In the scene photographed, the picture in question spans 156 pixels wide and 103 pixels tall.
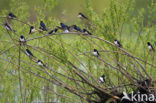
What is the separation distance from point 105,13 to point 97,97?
6.66 feet

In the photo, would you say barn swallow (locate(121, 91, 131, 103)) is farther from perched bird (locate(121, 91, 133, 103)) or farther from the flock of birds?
the flock of birds

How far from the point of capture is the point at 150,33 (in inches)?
256

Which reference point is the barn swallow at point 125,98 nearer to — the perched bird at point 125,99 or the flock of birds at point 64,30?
the perched bird at point 125,99

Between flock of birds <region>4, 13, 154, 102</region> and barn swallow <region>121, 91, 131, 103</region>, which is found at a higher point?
flock of birds <region>4, 13, 154, 102</region>

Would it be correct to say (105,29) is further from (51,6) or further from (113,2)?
(51,6)

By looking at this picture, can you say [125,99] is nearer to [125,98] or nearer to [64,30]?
[125,98]

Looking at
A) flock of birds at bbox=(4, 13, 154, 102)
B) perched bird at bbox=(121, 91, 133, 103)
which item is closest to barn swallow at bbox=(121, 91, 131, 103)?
Answer: perched bird at bbox=(121, 91, 133, 103)

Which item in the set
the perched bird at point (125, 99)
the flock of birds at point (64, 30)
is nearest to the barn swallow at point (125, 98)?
the perched bird at point (125, 99)

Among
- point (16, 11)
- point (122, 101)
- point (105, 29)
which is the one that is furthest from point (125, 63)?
point (16, 11)

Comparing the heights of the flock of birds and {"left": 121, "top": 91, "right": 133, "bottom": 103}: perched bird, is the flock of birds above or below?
above

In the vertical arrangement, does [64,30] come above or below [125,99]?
above

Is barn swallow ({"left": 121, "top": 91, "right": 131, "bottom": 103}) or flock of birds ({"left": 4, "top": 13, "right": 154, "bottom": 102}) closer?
barn swallow ({"left": 121, "top": 91, "right": 131, "bottom": 103})

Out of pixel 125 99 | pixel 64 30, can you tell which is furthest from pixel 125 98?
pixel 64 30

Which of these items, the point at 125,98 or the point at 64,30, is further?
the point at 64,30
